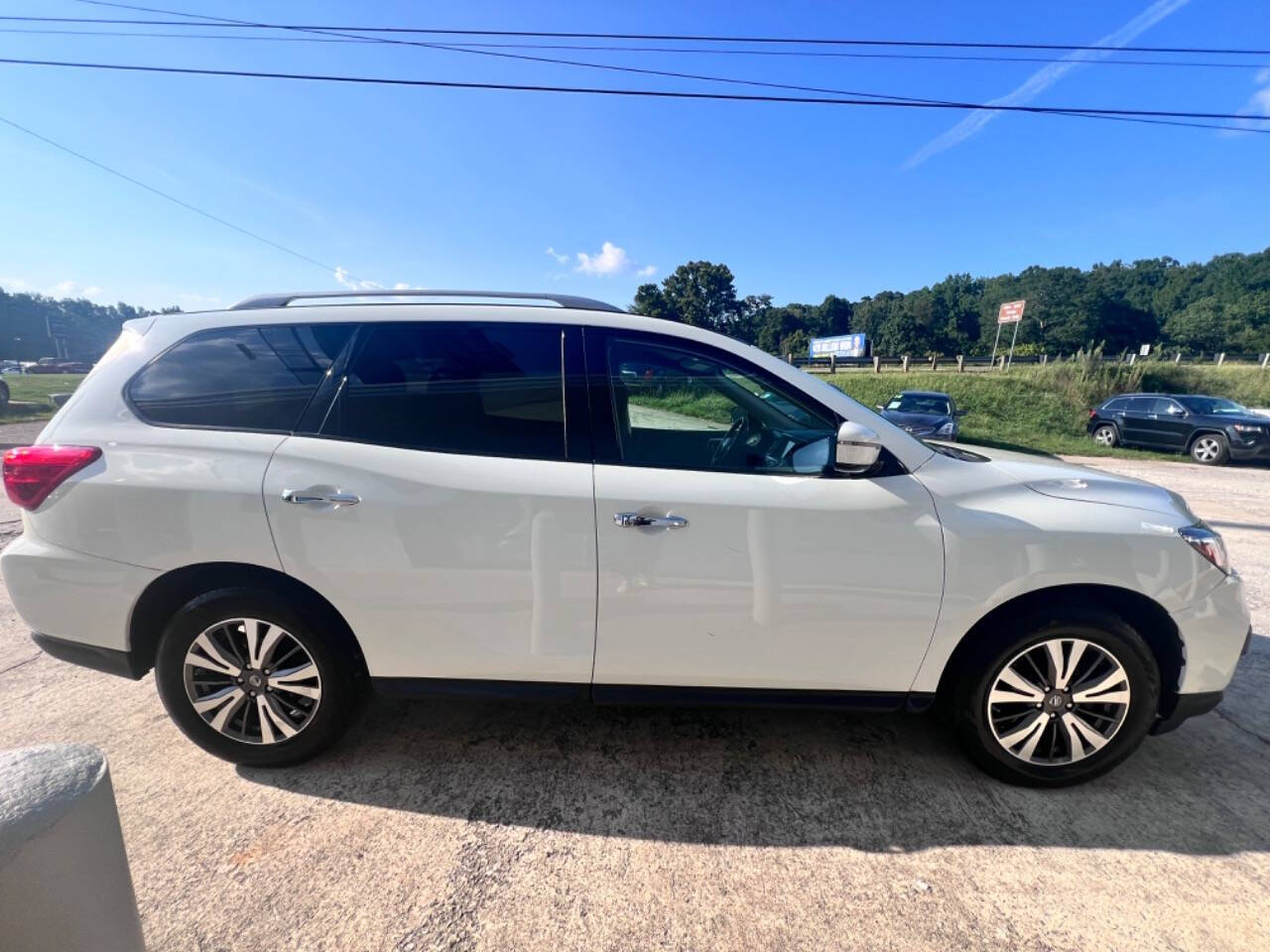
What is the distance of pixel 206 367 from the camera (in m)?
2.34

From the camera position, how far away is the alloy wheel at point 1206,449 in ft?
41.7

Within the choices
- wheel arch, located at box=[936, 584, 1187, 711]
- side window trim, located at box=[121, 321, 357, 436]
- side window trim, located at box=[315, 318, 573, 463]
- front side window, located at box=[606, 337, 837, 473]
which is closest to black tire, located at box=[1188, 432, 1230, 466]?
wheel arch, located at box=[936, 584, 1187, 711]

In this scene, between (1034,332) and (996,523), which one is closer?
(996,523)

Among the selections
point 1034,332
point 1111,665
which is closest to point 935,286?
point 1034,332

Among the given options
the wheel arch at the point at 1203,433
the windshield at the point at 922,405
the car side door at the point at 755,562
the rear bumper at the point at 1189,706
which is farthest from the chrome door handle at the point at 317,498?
the wheel arch at the point at 1203,433

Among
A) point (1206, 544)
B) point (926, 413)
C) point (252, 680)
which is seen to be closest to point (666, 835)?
point (252, 680)

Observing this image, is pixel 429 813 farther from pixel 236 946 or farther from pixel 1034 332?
pixel 1034 332

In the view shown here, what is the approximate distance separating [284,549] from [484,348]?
1.09 metres

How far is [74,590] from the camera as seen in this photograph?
7.41 ft

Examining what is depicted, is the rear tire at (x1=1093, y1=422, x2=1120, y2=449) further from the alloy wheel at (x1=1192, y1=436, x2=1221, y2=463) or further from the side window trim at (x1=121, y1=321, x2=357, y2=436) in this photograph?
the side window trim at (x1=121, y1=321, x2=357, y2=436)

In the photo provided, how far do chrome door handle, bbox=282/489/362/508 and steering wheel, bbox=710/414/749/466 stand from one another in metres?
1.38

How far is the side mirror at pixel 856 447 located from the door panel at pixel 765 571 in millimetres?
107

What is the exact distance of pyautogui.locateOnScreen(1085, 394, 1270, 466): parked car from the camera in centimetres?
1231

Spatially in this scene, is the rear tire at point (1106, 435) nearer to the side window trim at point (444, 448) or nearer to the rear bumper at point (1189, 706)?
the rear bumper at point (1189, 706)
